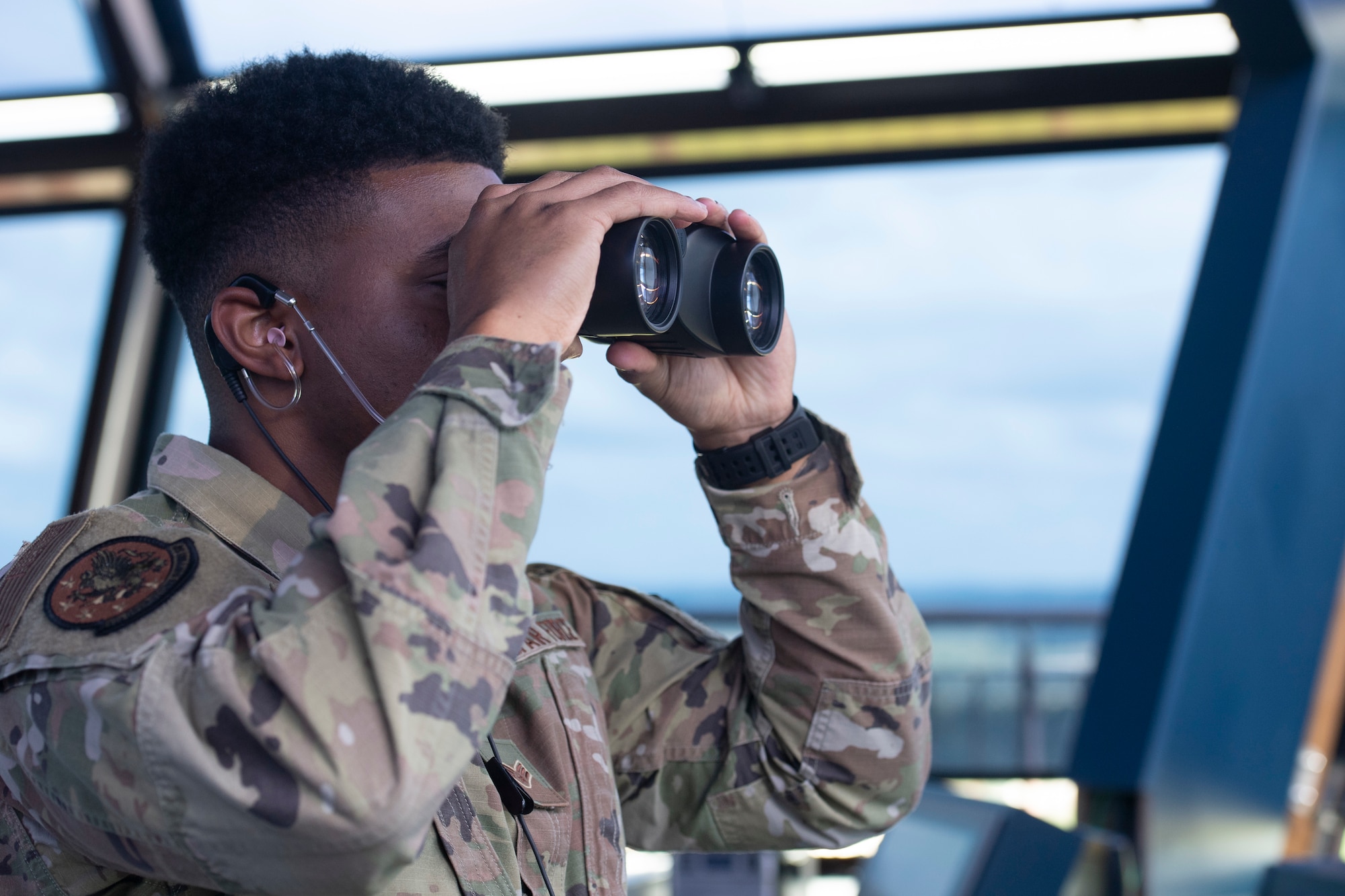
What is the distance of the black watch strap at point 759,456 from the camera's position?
1.10m

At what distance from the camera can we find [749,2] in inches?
120

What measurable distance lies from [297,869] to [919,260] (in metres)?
3.37

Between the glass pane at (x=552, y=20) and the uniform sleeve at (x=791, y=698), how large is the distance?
2.27 m

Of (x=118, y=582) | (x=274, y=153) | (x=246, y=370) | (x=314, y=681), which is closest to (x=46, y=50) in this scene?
(x=274, y=153)

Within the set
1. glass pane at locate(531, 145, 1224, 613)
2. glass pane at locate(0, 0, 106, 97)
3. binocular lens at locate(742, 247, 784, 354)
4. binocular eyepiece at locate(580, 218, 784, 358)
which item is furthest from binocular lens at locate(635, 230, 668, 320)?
glass pane at locate(0, 0, 106, 97)

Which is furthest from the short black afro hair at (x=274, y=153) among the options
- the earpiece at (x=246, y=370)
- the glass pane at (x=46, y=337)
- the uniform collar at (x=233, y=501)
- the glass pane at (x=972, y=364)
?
the glass pane at (x=46, y=337)

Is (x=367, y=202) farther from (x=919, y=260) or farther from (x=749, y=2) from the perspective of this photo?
(x=919, y=260)

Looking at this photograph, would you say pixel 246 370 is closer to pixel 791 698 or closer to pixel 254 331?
pixel 254 331

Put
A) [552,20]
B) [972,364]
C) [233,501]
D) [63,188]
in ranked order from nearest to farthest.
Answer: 1. [233,501]
2. [552,20]
3. [63,188]
4. [972,364]

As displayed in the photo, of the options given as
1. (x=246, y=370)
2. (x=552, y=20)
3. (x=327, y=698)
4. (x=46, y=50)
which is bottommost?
(x=327, y=698)

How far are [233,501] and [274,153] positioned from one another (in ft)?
1.05

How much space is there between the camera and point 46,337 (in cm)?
359

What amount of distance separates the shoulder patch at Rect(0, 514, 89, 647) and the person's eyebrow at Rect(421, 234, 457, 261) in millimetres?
330

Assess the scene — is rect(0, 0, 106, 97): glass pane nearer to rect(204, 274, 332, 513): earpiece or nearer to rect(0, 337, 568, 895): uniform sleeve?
rect(204, 274, 332, 513): earpiece
